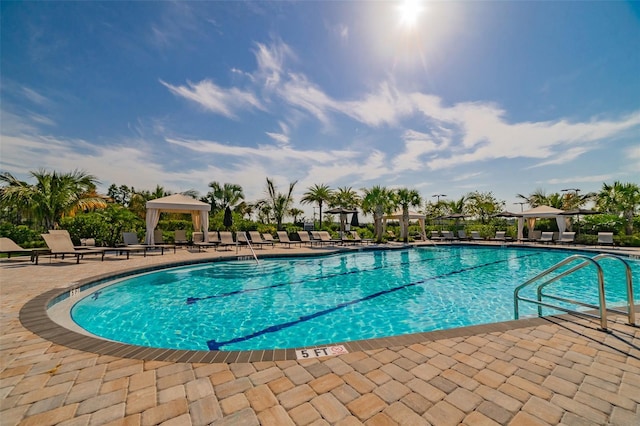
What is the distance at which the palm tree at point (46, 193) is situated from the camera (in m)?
12.3

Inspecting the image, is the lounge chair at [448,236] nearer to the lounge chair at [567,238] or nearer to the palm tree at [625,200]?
the lounge chair at [567,238]

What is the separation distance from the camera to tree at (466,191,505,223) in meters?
32.3

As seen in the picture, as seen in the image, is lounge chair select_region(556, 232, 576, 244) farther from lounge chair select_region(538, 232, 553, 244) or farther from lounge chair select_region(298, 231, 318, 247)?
lounge chair select_region(298, 231, 318, 247)

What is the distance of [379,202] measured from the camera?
19812mm

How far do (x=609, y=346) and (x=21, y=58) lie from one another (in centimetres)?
1368

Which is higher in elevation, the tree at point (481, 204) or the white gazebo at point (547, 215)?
the tree at point (481, 204)

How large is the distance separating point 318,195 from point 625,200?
23.2 m

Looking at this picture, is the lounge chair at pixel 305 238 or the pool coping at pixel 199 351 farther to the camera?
the lounge chair at pixel 305 238

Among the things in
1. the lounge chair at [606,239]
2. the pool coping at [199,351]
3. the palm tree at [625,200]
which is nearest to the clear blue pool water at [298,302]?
the pool coping at [199,351]

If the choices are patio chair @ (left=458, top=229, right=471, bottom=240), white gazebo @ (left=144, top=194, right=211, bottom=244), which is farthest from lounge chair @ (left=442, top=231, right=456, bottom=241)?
white gazebo @ (left=144, top=194, right=211, bottom=244)

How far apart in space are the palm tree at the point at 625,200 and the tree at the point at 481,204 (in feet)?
41.1

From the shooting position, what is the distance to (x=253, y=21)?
8.38 m

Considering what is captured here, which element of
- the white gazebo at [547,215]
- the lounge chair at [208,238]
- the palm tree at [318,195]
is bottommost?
the lounge chair at [208,238]

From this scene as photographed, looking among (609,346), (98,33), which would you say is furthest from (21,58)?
(609,346)
